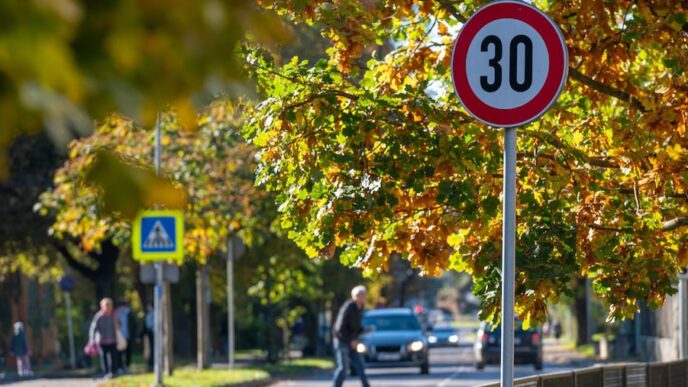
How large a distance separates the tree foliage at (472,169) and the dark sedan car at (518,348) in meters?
25.6

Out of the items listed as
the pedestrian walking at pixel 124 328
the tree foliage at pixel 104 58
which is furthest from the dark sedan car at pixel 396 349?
the tree foliage at pixel 104 58

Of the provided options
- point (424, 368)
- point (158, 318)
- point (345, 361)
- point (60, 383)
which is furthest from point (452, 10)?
point (424, 368)

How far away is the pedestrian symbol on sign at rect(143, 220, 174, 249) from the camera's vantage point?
69.7 feet

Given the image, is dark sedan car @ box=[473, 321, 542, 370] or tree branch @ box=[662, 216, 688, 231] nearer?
tree branch @ box=[662, 216, 688, 231]

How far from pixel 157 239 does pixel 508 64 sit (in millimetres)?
15409

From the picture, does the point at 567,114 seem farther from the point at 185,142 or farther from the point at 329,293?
the point at 329,293

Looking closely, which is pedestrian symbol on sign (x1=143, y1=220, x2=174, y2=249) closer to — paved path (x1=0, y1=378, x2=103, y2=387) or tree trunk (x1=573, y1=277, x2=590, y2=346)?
paved path (x1=0, y1=378, x2=103, y2=387)

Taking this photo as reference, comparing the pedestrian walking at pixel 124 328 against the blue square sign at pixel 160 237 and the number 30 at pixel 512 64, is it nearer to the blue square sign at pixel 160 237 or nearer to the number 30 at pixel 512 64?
the blue square sign at pixel 160 237

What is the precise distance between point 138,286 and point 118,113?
1811 inches

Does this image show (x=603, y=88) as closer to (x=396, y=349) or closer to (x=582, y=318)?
(x=396, y=349)

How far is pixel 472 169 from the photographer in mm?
8492

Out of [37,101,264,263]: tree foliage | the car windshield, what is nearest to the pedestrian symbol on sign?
[37,101,264,263]: tree foliage

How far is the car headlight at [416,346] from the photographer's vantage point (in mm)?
31734

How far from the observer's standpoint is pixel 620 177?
32.0 ft
